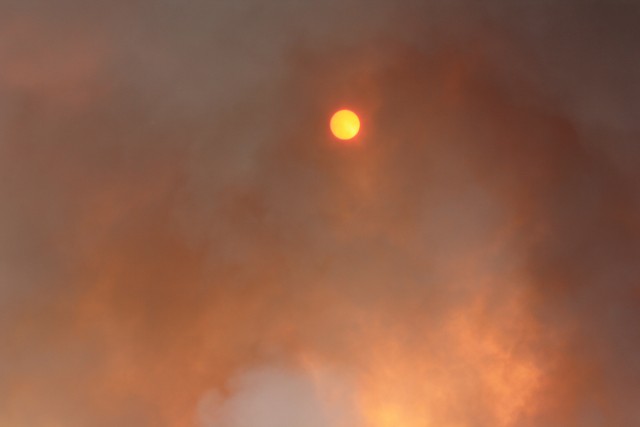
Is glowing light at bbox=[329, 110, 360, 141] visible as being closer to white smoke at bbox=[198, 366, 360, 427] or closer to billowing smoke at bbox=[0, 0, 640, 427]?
billowing smoke at bbox=[0, 0, 640, 427]

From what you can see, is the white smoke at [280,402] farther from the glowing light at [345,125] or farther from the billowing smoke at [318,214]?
the glowing light at [345,125]

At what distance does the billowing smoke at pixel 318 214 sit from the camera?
13.8 feet

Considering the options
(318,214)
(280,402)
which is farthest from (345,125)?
(280,402)

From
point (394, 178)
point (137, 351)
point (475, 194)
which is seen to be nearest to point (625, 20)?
point (475, 194)

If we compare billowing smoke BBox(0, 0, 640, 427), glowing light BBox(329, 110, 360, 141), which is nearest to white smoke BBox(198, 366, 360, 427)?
billowing smoke BBox(0, 0, 640, 427)

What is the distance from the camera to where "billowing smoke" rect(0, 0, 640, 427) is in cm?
421

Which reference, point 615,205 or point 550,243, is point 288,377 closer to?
point 550,243

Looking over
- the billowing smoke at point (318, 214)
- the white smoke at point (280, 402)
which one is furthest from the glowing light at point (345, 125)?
the white smoke at point (280, 402)

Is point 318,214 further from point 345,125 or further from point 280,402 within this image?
point 280,402

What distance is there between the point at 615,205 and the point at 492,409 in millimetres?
1594

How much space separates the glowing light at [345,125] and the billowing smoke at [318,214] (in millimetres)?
62

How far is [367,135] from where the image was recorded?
183 inches

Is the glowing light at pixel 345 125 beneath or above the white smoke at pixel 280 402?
above

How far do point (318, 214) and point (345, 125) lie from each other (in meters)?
0.66
